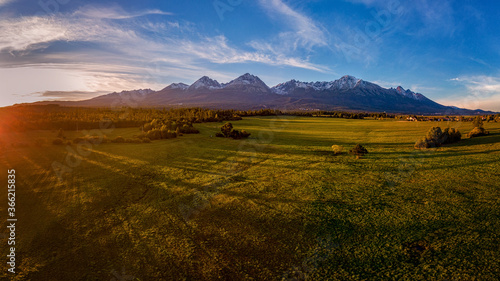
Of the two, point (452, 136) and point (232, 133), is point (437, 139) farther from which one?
point (232, 133)

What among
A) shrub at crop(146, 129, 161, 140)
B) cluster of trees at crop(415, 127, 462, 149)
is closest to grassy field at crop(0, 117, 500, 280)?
cluster of trees at crop(415, 127, 462, 149)

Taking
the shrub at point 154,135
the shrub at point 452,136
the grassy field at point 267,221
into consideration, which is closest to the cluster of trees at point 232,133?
the shrub at point 154,135

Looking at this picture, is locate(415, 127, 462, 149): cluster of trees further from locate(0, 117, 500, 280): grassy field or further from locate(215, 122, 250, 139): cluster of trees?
locate(215, 122, 250, 139): cluster of trees

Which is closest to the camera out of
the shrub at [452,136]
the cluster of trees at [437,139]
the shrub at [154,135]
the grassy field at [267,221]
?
the grassy field at [267,221]

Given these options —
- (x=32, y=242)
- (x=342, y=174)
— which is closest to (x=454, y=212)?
(x=342, y=174)

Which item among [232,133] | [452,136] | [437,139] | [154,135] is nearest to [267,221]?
[437,139]

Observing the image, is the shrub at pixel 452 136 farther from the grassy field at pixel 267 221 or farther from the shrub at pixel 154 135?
the shrub at pixel 154 135
